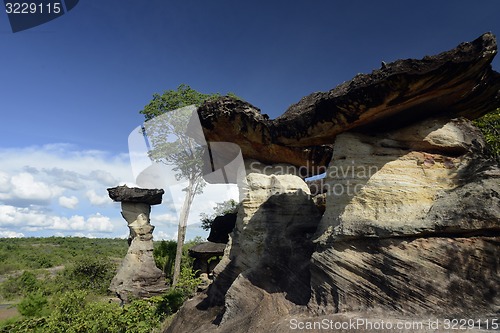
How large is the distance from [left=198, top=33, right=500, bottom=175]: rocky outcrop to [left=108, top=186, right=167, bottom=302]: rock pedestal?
11.9 meters

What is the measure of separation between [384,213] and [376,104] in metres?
2.21

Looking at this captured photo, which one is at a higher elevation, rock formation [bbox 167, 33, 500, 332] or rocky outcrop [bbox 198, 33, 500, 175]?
rocky outcrop [bbox 198, 33, 500, 175]

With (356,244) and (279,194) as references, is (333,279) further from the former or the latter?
(279,194)

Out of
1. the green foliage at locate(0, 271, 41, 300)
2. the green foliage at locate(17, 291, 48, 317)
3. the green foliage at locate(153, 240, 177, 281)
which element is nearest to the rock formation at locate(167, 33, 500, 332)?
the green foliage at locate(17, 291, 48, 317)

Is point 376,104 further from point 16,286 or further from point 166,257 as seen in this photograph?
point 16,286

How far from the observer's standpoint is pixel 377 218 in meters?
6.29

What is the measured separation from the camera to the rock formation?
528cm

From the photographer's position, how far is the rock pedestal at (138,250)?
1812 cm

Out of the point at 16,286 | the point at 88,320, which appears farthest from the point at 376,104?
the point at 16,286

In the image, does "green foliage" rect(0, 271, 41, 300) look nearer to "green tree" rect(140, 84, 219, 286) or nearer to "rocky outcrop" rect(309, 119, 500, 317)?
"green tree" rect(140, 84, 219, 286)

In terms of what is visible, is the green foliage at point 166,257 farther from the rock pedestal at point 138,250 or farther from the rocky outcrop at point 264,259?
the rocky outcrop at point 264,259

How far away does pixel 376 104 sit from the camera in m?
6.50

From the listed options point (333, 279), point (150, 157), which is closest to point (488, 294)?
point (333, 279)

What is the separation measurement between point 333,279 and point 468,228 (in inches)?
98.6
